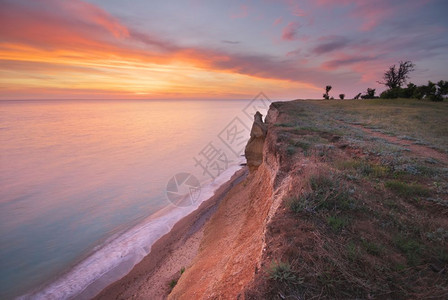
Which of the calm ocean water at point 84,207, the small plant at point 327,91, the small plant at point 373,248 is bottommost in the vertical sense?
the calm ocean water at point 84,207

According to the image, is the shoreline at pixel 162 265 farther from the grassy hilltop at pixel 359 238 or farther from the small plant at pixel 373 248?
the small plant at pixel 373 248

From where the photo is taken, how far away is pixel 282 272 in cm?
302

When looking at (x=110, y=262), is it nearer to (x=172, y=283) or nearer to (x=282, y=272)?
(x=172, y=283)

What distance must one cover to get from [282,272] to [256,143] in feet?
45.8

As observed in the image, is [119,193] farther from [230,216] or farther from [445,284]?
[445,284]

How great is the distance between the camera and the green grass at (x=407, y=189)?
17.7ft

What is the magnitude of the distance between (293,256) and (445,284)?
2.10 metres

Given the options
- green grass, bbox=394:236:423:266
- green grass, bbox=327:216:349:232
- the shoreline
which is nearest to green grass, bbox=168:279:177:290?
the shoreline

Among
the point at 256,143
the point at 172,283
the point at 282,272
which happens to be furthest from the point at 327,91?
the point at 282,272

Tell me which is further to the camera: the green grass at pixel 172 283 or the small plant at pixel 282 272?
the green grass at pixel 172 283

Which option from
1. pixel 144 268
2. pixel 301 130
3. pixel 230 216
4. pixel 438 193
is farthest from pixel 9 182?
pixel 438 193

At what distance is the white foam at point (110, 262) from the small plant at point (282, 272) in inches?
416

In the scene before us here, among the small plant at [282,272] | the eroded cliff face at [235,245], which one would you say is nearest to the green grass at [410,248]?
the small plant at [282,272]

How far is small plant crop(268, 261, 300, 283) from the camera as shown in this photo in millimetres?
2918
